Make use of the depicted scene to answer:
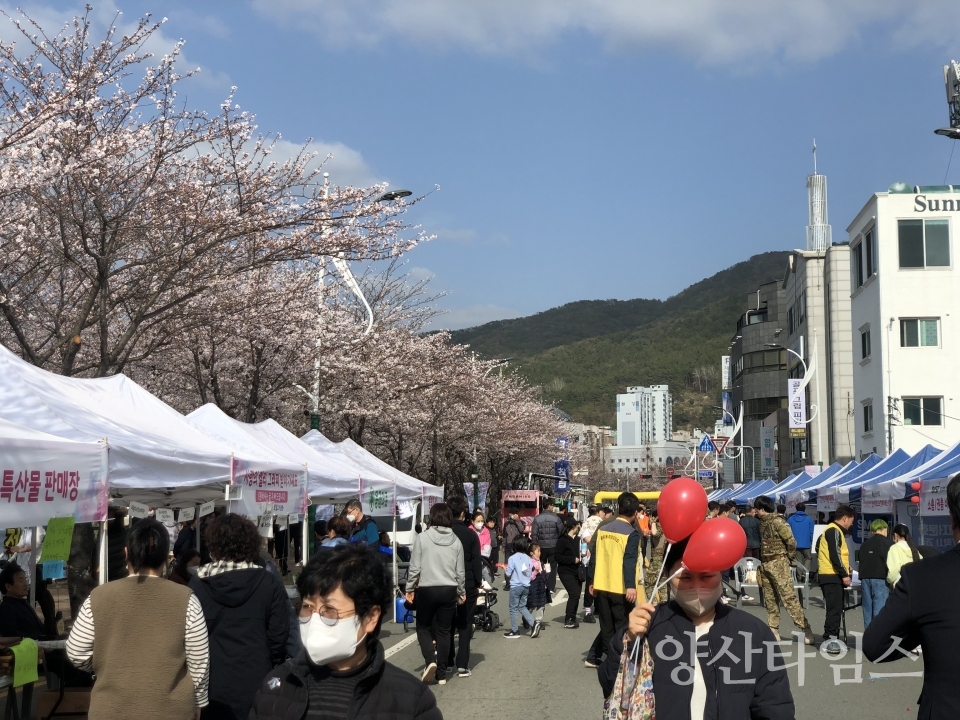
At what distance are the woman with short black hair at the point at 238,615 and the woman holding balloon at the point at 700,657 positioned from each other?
96.4 inches

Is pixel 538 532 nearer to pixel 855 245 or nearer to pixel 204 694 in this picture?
pixel 204 694

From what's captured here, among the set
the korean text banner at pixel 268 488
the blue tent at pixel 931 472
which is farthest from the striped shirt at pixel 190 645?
the blue tent at pixel 931 472

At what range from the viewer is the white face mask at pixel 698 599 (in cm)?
382

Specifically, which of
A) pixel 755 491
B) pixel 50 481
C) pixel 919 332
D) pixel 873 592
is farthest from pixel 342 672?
pixel 755 491

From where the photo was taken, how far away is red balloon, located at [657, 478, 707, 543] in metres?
4.54

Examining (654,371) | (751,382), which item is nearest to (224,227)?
(751,382)

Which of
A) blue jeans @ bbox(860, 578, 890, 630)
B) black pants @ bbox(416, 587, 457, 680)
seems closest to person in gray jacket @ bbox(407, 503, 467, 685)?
black pants @ bbox(416, 587, 457, 680)

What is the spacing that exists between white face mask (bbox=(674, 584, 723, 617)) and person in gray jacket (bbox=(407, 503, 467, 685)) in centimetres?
711

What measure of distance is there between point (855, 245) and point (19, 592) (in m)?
42.6

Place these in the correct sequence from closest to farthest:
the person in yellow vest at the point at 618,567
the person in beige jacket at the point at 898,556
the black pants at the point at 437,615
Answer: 1. the black pants at the point at 437,615
2. the person in yellow vest at the point at 618,567
3. the person in beige jacket at the point at 898,556

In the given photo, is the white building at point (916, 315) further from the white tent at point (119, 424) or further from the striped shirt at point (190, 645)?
the striped shirt at point (190, 645)

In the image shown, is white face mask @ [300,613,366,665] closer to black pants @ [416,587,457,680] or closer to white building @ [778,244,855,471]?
black pants @ [416,587,457,680]

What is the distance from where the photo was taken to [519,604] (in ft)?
51.8

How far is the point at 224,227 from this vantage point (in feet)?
48.5
